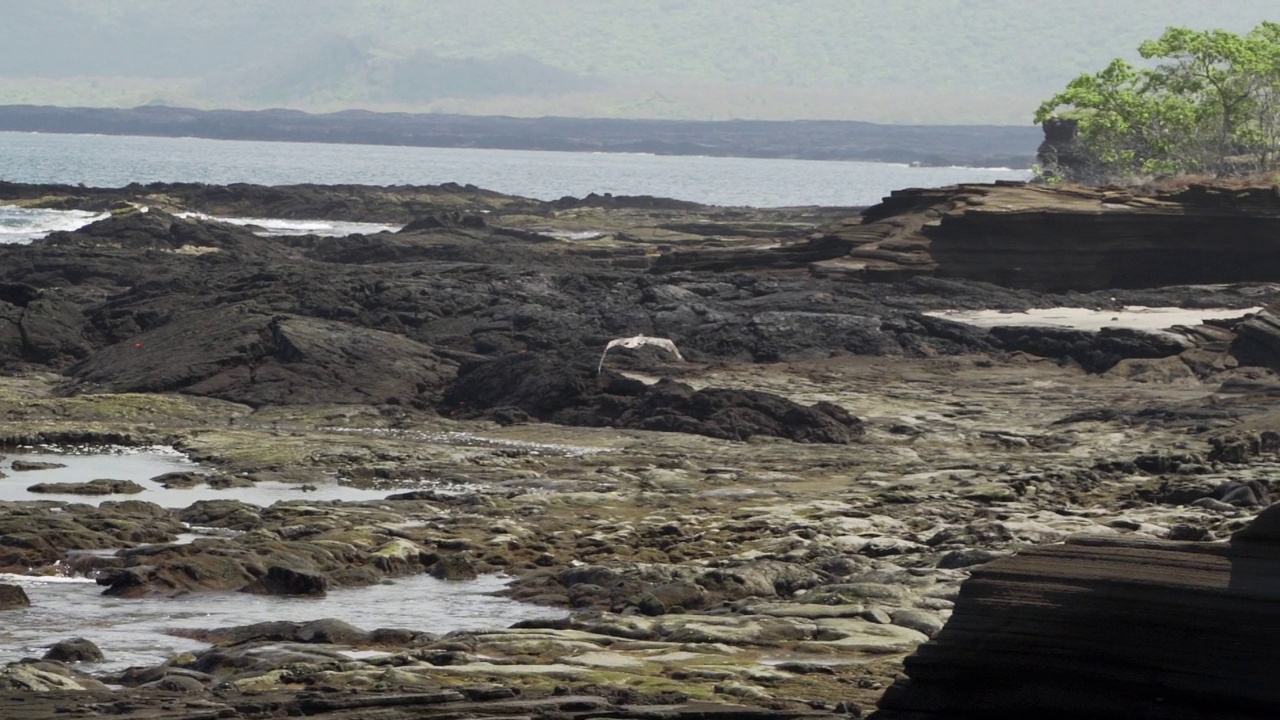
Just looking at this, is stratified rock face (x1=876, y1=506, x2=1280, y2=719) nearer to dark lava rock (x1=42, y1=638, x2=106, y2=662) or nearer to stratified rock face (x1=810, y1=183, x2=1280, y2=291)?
dark lava rock (x1=42, y1=638, x2=106, y2=662)

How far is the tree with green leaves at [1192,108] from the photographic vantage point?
61906 millimetres

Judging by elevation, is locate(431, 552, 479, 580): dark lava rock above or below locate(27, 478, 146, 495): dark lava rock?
above

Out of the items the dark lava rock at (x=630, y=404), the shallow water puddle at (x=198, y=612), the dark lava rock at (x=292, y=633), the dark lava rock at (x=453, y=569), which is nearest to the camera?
the dark lava rock at (x=292, y=633)

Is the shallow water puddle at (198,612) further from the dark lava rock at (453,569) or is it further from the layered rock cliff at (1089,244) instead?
the layered rock cliff at (1089,244)

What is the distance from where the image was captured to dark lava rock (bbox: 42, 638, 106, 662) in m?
12.3

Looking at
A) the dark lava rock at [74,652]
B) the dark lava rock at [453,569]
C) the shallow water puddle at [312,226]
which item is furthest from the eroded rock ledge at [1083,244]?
the shallow water puddle at [312,226]

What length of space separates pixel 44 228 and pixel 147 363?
40441 millimetres

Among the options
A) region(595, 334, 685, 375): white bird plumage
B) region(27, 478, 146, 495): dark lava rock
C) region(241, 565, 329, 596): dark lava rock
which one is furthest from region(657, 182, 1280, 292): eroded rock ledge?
region(241, 565, 329, 596): dark lava rock

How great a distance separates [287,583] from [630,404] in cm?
1304

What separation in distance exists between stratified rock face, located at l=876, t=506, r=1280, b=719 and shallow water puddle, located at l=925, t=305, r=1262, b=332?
27.5 metres

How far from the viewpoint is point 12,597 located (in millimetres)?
14539

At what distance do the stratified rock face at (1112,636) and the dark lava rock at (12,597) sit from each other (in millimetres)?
7932

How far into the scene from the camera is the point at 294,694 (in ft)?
34.5

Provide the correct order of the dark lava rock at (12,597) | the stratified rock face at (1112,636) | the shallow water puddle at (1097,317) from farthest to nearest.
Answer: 1. the shallow water puddle at (1097,317)
2. the dark lava rock at (12,597)
3. the stratified rock face at (1112,636)
